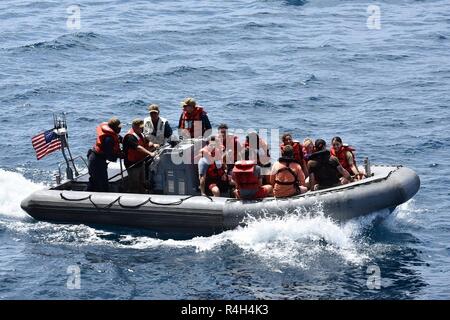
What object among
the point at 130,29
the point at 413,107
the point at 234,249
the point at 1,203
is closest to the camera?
the point at 234,249

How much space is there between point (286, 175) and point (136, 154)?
3.22 meters

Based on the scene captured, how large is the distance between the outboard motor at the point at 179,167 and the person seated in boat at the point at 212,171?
1.12 feet

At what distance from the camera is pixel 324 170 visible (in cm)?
1869

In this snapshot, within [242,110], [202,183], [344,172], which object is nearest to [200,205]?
[202,183]

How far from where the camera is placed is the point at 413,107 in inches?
1099

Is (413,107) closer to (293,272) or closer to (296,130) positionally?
(296,130)

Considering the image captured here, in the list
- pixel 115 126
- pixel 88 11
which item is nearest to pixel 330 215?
pixel 115 126

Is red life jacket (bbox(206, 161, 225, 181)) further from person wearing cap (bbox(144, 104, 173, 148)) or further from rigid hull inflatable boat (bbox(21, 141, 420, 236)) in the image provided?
person wearing cap (bbox(144, 104, 173, 148))

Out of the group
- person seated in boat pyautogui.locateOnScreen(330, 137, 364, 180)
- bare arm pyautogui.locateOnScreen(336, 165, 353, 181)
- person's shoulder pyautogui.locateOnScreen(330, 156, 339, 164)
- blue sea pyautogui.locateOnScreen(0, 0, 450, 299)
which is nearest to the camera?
blue sea pyautogui.locateOnScreen(0, 0, 450, 299)

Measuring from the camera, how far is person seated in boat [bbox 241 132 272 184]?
754 inches

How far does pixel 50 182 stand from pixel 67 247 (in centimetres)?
412

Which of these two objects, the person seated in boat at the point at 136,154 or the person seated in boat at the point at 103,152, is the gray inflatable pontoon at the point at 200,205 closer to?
the person seated in boat at the point at 103,152

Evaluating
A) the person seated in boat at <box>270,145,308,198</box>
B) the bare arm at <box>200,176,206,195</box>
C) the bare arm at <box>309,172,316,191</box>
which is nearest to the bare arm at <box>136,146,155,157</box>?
the bare arm at <box>200,176,206,195</box>

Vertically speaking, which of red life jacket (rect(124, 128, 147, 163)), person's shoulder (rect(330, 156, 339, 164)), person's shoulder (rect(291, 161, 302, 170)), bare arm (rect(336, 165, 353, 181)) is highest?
red life jacket (rect(124, 128, 147, 163))
